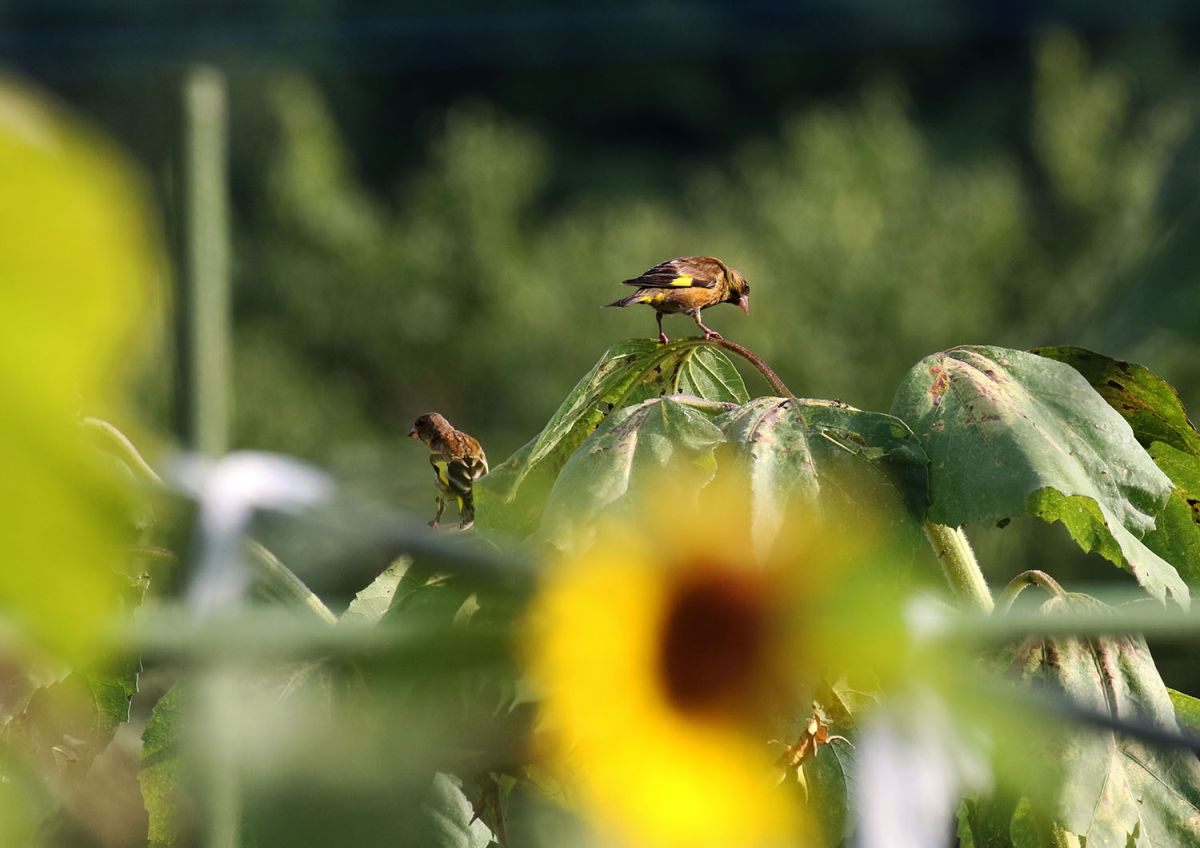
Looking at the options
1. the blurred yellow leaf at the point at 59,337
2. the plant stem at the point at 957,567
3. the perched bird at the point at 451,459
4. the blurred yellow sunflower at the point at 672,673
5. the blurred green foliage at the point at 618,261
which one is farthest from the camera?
the blurred green foliage at the point at 618,261

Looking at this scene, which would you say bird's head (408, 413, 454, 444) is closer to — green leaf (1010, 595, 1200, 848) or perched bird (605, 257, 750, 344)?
perched bird (605, 257, 750, 344)

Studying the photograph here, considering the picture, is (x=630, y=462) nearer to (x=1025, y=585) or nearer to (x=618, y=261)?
(x=1025, y=585)

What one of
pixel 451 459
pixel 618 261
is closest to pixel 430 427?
pixel 451 459

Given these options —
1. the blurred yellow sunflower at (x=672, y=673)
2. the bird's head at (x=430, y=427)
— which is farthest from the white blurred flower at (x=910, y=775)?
the bird's head at (x=430, y=427)

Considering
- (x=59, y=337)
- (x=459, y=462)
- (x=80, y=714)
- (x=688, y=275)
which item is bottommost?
(x=59, y=337)

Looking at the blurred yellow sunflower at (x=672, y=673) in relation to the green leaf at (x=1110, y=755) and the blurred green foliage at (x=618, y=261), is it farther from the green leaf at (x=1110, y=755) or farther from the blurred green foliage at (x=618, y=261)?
the blurred green foliage at (x=618, y=261)

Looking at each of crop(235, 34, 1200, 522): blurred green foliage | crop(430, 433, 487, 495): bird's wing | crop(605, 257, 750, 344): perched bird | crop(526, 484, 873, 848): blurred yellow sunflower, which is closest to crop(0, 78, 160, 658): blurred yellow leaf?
crop(526, 484, 873, 848): blurred yellow sunflower
